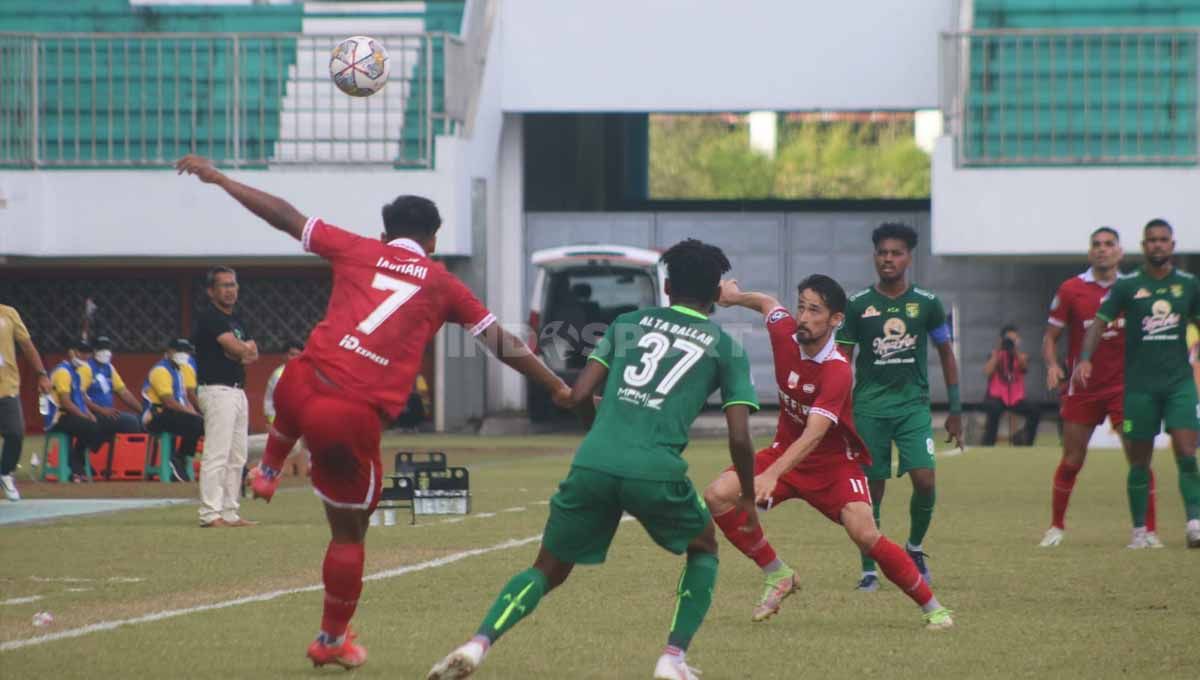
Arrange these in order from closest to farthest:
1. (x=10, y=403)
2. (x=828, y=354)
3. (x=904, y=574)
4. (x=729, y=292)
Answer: (x=904, y=574) → (x=729, y=292) → (x=828, y=354) → (x=10, y=403)

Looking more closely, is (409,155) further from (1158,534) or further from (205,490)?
(1158,534)

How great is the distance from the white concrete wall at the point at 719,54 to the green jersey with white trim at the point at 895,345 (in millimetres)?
20500

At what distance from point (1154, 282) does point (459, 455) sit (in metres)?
13.6

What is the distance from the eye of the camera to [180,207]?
98.1ft

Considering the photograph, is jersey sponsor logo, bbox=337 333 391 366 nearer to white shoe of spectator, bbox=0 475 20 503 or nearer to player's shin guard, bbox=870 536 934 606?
player's shin guard, bbox=870 536 934 606

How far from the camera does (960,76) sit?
29891mm

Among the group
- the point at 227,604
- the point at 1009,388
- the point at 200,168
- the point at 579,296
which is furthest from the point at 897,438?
the point at 579,296

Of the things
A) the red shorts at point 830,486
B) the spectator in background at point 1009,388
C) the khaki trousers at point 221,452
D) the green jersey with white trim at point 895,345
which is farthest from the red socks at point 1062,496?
the spectator in background at point 1009,388

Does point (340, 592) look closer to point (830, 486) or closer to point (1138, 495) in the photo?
point (830, 486)

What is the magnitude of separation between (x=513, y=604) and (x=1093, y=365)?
8004 mm

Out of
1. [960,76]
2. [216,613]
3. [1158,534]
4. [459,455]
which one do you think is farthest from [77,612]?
[960,76]

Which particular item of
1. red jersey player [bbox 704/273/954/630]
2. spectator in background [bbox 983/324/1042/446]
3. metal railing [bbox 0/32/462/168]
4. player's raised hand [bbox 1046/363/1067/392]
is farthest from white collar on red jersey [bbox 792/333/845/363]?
metal railing [bbox 0/32/462/168]

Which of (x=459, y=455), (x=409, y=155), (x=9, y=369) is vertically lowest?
(x=459, y=455)

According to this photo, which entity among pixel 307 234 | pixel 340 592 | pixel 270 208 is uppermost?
pixel 270 208
